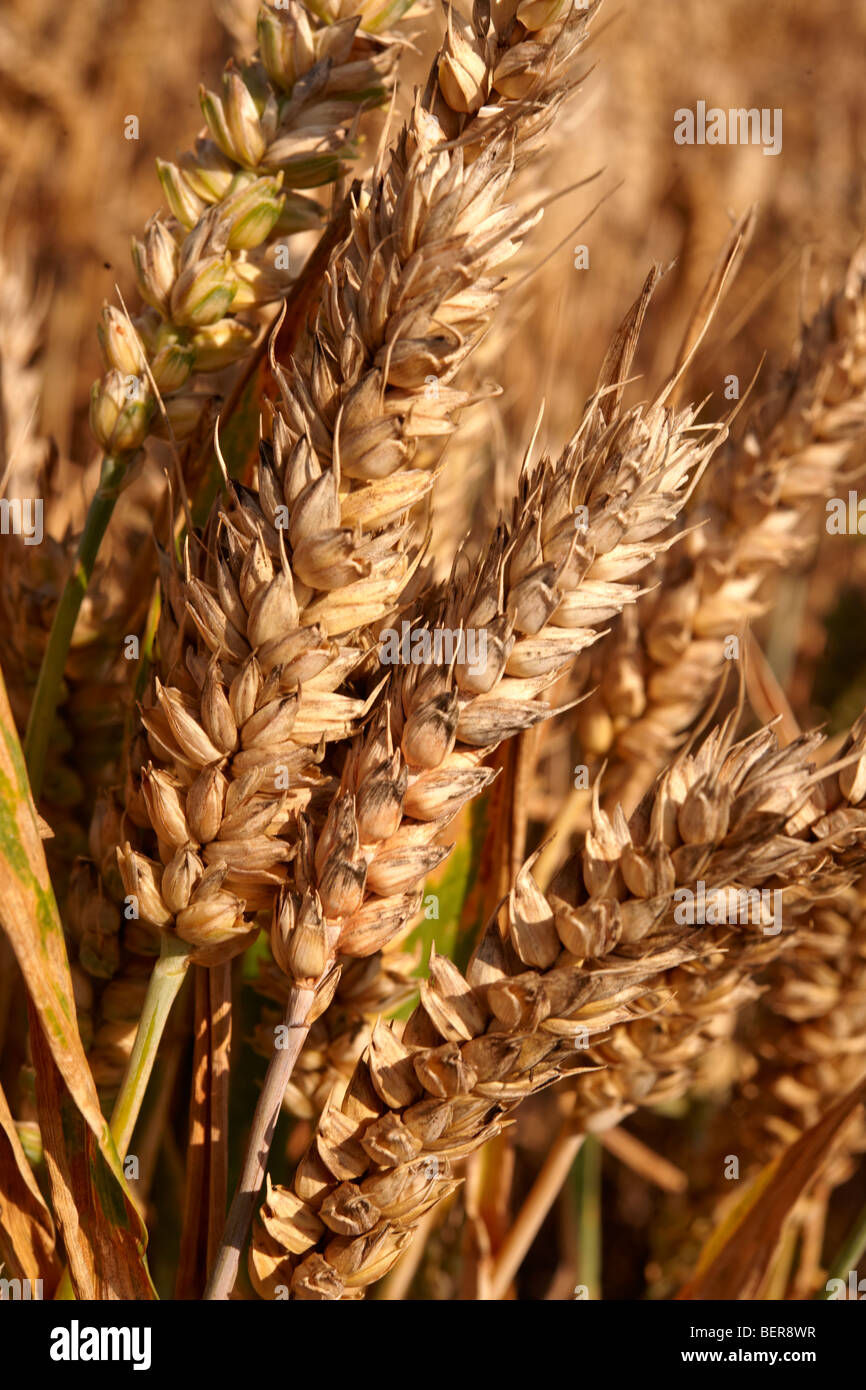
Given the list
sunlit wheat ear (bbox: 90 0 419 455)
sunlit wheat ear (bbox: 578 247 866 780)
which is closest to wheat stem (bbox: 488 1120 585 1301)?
sunlit wheat ear (bbox: 578 247 866 780)

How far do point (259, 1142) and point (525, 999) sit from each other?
0.49 ft

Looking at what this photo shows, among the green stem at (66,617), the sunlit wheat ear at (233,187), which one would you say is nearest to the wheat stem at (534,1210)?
the green stem at (66,617)

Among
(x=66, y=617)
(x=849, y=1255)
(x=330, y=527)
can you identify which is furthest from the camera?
(x=849, y=1255)

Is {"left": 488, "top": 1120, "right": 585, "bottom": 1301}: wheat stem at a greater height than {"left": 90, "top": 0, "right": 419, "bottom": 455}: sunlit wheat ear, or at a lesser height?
lesser

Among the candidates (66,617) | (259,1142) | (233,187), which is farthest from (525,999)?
Result: (233,187)

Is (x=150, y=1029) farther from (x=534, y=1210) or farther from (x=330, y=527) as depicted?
(x=534, y=1210)

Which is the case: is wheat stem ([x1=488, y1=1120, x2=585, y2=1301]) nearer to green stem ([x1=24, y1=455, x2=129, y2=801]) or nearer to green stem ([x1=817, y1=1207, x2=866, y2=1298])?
green stem ([x1=817, y1=1207, x2=866, y2=1298])

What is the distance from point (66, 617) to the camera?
63 centimetres

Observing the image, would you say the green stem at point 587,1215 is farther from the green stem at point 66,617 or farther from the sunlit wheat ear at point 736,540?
the green stem at point 66,617

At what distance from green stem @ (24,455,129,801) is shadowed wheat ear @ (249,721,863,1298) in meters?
0.27

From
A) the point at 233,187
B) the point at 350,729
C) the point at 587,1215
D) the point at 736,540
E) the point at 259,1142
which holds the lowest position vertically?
the point at 587,1215

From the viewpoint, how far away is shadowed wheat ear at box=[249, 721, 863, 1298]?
52 cm

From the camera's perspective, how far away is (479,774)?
20.6 inches

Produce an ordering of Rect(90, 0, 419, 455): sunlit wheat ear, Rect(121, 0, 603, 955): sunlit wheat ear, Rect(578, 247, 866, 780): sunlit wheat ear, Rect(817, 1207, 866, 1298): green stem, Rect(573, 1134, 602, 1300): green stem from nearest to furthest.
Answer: Rect(121, 0, 603, 955): sunlit wheat ear, Rect(90, 0, 419, 455): sunlit wheat ear, Rect(817, 1207, 866, 1298): green stem, Rect(578, 247, 866, 780): sunlit wheat ear, Rect(573, 1134, 602, 1300): green stem
